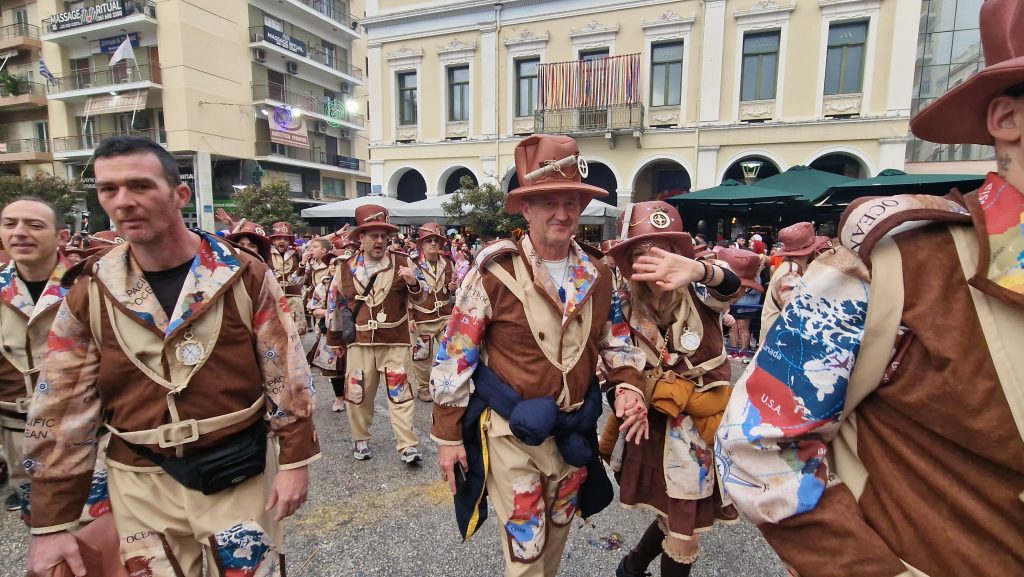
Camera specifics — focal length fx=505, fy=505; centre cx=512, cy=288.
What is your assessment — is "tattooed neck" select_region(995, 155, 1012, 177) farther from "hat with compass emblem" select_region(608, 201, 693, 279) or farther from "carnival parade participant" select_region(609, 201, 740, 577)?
"hat with compass emblem" select_region(608, 201, 693, 279)

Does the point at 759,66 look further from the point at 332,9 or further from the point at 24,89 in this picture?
the point at 24,89

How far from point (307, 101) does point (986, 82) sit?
1451 inches

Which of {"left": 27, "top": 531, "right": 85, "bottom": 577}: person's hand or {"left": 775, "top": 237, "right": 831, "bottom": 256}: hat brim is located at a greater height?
{"left": 775, "top": 237, "right": 831, "bottom": 256}: hat brim

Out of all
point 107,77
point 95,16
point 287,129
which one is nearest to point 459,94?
point 287,129

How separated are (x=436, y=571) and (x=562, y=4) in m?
19.1

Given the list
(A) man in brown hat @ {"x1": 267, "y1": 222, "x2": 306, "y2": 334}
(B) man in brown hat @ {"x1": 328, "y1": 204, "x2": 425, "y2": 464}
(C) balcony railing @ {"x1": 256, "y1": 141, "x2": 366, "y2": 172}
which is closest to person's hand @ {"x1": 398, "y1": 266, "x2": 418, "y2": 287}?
(B) man in brown hat @ {"x1": 328, "y1": 204, "x2": 425, "y2": 464}

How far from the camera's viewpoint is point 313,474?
14.0ft

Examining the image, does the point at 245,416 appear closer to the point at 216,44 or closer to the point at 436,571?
the point at 436,571

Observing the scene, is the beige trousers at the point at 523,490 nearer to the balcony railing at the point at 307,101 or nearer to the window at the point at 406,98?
the window at the point at 406,98

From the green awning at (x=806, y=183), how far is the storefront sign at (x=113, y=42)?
31150 mm

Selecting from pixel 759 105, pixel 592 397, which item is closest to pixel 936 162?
pixel 759 105

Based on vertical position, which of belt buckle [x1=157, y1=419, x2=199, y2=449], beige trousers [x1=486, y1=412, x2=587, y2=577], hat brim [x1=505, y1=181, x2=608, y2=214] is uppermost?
hat brim [x1=505, y1=181, x2=608, y2=214]

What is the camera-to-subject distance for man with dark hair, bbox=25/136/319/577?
72.9 inches

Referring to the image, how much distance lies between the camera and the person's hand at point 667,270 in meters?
2.08
